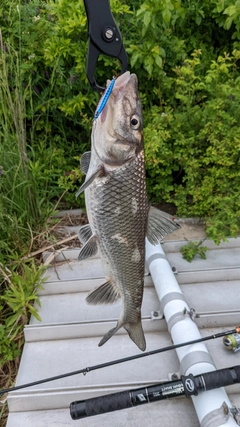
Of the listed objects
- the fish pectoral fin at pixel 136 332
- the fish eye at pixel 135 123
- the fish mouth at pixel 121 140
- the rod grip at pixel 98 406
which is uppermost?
the fish eye at pixel 135 123

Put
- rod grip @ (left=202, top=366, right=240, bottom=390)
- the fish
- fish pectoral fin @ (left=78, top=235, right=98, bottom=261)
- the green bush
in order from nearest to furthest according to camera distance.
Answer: the fish < fish pectoral fin @ (left=78, top=235, right=98, bottom=261) < rod grip @ (left=202, top=366, right=240, bottom=390) < the green bush

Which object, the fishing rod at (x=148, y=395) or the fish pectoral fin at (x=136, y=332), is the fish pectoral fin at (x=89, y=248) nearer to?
the fish pectoral fin at (x=136, y=332)

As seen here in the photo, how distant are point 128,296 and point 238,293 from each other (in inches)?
49.5

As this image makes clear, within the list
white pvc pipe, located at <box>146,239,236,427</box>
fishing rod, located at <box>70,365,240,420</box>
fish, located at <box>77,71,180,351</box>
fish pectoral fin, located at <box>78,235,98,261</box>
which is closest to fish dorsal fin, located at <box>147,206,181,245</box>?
fish, located at <box>77,71,180,351</box>

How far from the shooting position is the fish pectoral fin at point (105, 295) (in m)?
1.43

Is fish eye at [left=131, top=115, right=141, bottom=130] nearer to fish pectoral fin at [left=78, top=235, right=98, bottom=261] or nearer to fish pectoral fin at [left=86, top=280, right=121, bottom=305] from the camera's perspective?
fish pectoral fin at [left=78, top=235, right=98, bottom=261]

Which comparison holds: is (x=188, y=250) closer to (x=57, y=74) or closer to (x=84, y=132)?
(x=84, y=132)

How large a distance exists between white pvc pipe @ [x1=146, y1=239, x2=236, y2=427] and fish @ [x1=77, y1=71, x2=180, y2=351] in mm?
651

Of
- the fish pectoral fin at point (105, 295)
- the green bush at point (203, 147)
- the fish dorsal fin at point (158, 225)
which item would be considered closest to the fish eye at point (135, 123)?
the fish dorsal fin at point (158, 225)

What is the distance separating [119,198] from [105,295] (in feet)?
1.31

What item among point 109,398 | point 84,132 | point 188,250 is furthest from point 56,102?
point 109,398

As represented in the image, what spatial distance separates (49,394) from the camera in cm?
194

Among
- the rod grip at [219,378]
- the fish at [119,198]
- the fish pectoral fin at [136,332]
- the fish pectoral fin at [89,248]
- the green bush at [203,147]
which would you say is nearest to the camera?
the fish at [119,198]

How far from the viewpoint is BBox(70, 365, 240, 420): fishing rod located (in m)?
1.63
